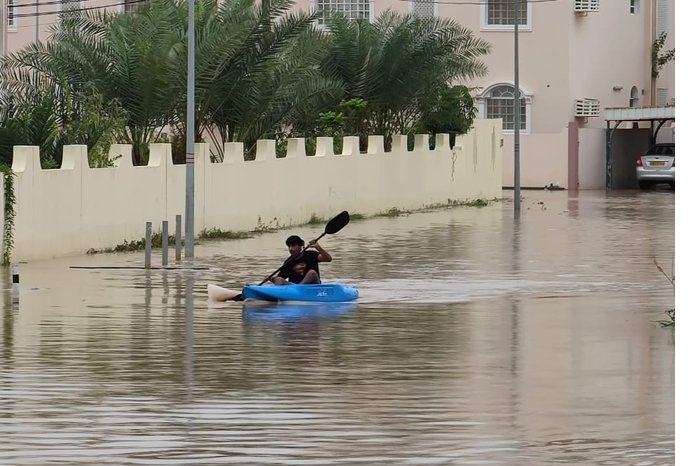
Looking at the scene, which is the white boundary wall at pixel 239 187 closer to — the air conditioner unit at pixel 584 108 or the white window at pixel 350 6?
the air conditioner unit at pixel 584 108

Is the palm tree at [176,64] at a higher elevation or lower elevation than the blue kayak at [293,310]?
higher

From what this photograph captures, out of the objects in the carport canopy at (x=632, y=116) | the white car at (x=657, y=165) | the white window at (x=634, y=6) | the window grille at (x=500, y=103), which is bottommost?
the white car at (x=657, y=165)

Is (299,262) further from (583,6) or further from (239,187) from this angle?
(583,6)

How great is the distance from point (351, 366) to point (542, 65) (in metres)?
48.1

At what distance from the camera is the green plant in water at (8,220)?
27.6 metres

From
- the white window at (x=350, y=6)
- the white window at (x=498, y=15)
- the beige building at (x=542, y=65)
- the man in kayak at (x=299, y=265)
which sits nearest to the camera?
the man in kayak at (x=299, y=265)

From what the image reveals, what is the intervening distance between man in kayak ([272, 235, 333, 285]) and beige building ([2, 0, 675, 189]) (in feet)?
132

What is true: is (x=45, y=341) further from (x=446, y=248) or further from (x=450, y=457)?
(x=446, y=248)

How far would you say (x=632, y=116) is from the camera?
63062 millimetres

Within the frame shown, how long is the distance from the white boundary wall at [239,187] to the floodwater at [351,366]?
936 millimetres

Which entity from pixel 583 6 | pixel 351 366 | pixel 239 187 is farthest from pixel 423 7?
pixel 351 366

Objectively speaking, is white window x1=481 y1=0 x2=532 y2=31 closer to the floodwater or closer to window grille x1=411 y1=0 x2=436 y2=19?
window grille x1=411 y1=0 x2=436 y2=19

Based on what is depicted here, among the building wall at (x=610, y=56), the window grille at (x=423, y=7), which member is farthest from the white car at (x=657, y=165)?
the window grille at (x=423, y=7)

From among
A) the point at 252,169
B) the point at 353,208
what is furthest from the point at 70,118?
the point at 353,208
